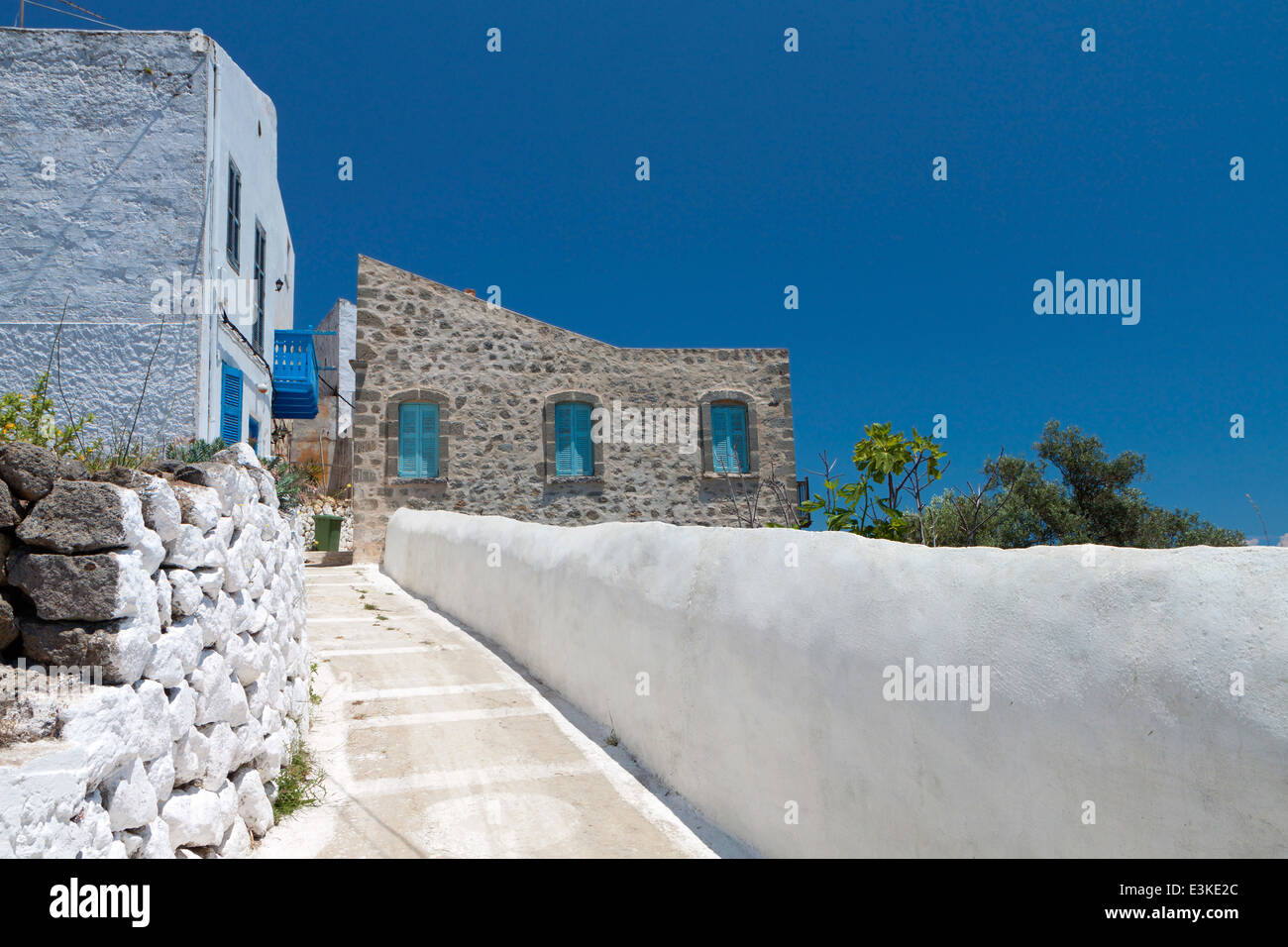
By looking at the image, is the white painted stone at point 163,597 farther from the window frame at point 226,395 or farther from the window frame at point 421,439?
the window frame at point 421,439

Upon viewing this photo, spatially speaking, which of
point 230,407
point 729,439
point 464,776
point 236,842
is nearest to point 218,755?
point 236,842

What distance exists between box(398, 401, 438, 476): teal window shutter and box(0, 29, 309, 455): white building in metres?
3.81

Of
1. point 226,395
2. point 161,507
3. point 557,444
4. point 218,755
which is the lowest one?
point 218,755

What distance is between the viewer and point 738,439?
14.8 m

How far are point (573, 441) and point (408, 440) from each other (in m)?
2.95

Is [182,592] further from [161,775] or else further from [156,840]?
[156,840]

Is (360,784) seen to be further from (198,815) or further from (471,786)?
(198,815)

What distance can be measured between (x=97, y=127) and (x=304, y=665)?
819cm

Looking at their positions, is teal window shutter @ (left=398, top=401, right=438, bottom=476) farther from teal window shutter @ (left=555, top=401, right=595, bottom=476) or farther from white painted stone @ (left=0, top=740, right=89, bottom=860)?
white painted stone @ (left=0, top=740, right=89, bottom=860)

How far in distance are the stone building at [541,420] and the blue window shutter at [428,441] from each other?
2 cm

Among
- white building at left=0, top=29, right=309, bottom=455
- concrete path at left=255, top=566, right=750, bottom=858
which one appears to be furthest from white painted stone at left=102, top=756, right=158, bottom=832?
white building at left=0, top=29, right=309, bottom=455

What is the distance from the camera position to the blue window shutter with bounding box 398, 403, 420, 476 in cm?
1283

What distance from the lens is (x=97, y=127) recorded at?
896 cm

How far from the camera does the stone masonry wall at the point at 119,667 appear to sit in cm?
169
